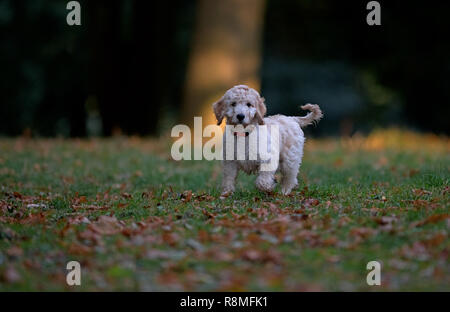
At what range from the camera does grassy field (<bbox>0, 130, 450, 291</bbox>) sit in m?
4.76

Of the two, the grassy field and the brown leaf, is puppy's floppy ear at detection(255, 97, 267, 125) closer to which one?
the grassy field

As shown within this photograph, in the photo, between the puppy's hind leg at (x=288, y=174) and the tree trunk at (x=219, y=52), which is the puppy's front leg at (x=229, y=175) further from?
the tree trunk at (x=219, y=52)

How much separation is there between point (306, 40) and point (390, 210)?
1639 cm

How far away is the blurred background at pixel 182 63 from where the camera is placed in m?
18.8

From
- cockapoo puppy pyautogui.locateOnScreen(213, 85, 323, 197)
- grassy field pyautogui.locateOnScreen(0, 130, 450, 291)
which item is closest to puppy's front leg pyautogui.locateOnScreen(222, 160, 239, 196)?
cockapoo puppy pyautogui.locateOnScreen(213, 85, 323, 197)

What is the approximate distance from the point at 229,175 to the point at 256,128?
676mm

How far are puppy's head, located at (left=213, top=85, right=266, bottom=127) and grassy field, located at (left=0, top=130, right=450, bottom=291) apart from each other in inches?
37.1

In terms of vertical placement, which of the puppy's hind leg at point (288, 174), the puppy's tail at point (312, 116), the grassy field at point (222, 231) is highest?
the puppy's tail at point (312, 116)

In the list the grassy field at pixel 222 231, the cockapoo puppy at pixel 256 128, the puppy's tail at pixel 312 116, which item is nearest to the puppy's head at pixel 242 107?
the cockapoo puppy at pixel 256 128

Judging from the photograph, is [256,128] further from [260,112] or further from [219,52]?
[219,52]

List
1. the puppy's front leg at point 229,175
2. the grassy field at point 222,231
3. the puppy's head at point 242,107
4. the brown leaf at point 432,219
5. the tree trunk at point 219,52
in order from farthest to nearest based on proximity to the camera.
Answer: the tree trunk at point 219,52 < the puppy's front leg at point 229,175 < the puppy's head at point 242,107 < the brown leaf at point 432,219 < the grassy field at point 222,231

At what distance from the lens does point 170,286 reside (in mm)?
4645

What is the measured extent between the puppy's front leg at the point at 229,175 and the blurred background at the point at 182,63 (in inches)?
382
